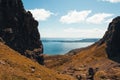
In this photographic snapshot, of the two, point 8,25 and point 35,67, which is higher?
point 8,25

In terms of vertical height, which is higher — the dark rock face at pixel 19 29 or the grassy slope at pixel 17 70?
the dark rock face at pixel 19 29

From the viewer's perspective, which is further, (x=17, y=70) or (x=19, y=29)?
(x=19, y=29)

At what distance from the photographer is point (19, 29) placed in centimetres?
14875

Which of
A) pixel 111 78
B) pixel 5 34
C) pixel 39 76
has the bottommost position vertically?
pixel 111 78

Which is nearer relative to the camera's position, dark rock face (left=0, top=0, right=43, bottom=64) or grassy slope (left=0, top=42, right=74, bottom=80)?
grassy slope (left=0, top=42, right=74, bottom=80)

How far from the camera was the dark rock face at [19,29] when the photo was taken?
13250 cm

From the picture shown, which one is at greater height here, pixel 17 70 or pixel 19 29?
pixel 19 29

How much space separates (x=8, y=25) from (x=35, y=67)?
4934 cm

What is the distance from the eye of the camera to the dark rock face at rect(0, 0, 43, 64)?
132 m

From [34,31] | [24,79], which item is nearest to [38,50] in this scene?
[34,31]

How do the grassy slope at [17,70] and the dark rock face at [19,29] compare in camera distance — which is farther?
the dark rock face at [19,29]

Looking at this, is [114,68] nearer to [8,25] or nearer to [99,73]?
[99,73]

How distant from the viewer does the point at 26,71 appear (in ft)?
284

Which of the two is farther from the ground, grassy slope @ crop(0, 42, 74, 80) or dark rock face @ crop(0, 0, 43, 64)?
dark rock face @ crop(0, 0, 43, 64)
